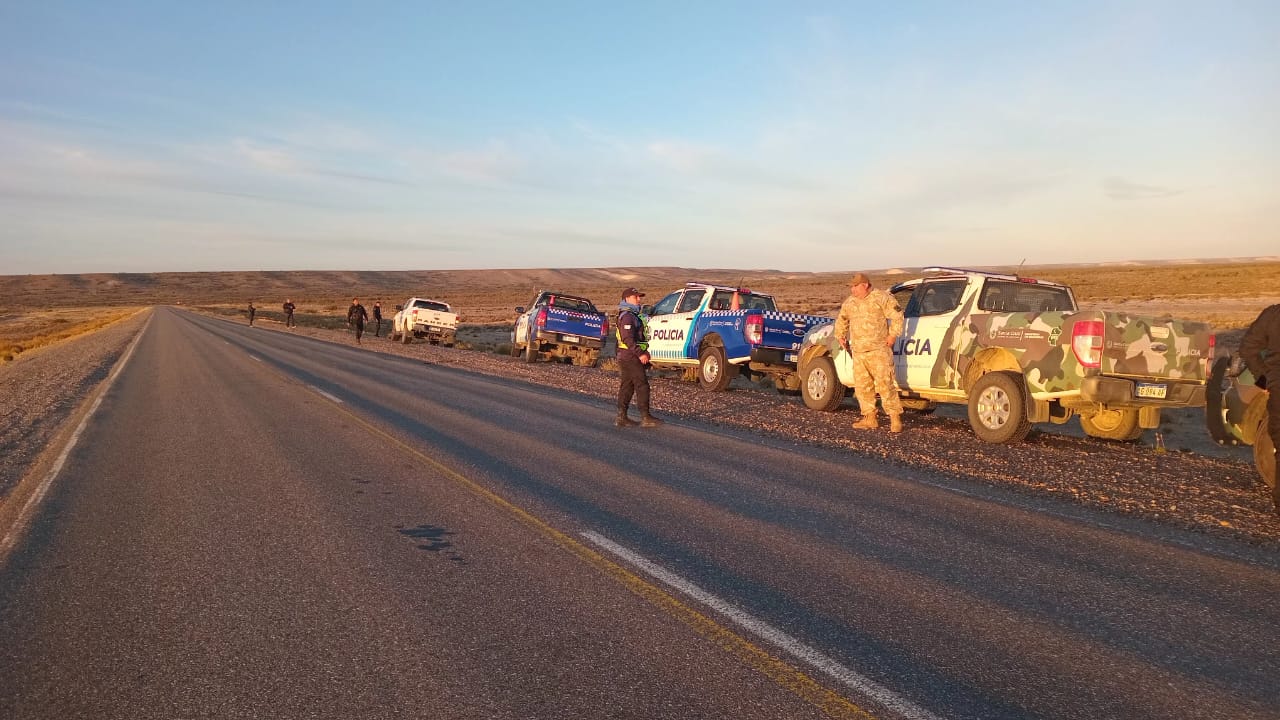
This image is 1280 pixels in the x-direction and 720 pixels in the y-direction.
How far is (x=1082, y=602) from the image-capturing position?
4.82 m

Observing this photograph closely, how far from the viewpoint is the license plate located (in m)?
9.33

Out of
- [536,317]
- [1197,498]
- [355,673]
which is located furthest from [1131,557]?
[536,317]

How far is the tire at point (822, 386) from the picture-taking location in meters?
13.4

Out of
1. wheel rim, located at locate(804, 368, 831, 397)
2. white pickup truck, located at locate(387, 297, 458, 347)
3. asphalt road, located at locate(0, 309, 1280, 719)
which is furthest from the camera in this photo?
white pickup truck, located at locate(387, 297, 458, 347)

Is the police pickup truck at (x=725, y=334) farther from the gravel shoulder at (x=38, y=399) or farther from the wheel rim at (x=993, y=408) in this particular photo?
the gravel shoulder at (x=38, y=399)

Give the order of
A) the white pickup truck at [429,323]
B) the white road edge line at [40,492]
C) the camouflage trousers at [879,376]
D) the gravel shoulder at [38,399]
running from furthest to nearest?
the white pickup truck at [429,323] → the camouflage trousers at [879,376] → the gravel shoulder at [38,399] → the white road edge line at [40,492]

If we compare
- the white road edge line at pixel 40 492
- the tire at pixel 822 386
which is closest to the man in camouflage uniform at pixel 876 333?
the tire at pixel 822 386

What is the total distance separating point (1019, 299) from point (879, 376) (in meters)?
1.97

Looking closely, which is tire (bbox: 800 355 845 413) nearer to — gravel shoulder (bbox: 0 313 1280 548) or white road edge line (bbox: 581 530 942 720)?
gravel shoulder (bbox: 0 313 1280 548)

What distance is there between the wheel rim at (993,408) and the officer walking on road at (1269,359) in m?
3.30

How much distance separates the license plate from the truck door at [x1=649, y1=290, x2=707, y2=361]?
9.14m

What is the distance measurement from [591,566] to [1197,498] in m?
5.75

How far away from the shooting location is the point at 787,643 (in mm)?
4066

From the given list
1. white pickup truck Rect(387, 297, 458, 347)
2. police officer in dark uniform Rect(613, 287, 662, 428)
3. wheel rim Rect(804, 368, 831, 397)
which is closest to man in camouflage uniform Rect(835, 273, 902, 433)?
wheel rim Rect(804, 368, 831, 397)
